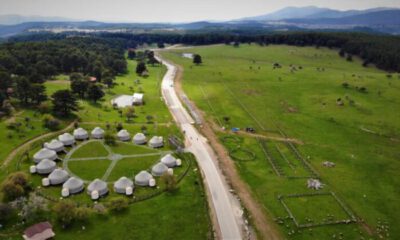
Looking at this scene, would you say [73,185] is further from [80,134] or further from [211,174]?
[211,174]

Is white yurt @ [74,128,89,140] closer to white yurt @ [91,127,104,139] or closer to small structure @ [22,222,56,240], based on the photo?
white yurt @ [91,127,104,139]

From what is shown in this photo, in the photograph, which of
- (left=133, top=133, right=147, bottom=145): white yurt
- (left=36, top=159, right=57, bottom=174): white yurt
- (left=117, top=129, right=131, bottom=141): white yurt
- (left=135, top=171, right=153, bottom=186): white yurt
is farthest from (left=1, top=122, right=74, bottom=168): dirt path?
(left=135, top=171, right=153, bottom=186): white yurt

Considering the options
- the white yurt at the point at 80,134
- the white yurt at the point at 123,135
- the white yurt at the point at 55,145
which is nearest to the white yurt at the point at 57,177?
the white yurt at the point at 55,145

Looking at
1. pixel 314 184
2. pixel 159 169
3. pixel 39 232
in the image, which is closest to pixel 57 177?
pixel 39 232

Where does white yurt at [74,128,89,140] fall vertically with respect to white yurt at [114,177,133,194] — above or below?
above

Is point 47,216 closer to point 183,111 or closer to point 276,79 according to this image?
point 183,111

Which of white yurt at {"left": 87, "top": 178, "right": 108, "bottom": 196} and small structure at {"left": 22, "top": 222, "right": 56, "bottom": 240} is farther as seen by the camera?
white yurt at {"left": 87, "top": 178, "right": 108, "bottom": 196}

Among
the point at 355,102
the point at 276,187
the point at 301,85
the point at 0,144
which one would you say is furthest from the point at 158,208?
the point at 301,85
